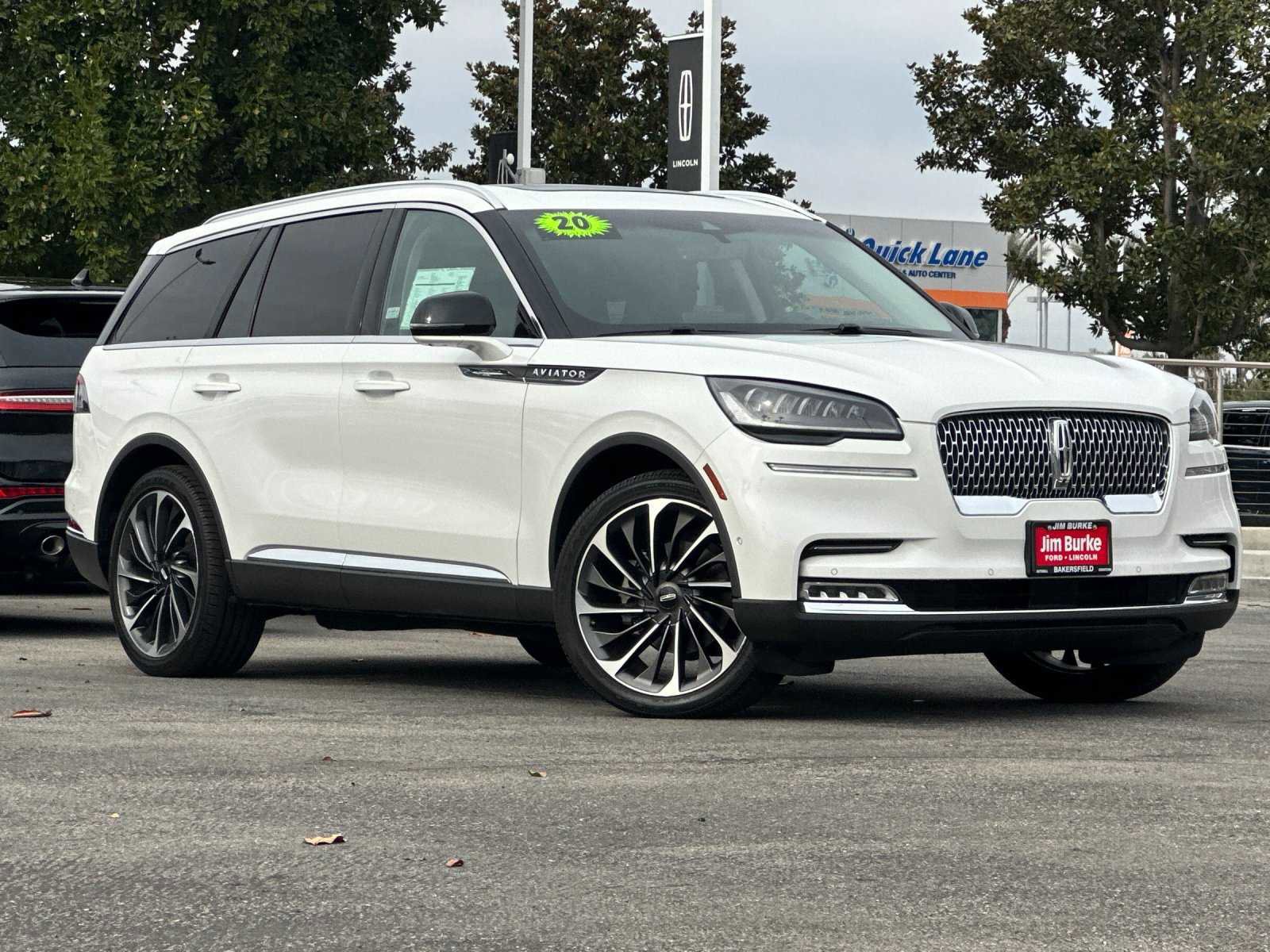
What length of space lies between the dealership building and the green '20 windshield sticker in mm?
53841

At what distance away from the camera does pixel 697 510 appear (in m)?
7.07

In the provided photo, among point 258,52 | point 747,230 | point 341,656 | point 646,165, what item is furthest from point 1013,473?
point 646,165

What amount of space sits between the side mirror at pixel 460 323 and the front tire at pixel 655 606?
0.74 meters

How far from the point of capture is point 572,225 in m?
8.15

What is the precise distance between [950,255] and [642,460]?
56.9 m

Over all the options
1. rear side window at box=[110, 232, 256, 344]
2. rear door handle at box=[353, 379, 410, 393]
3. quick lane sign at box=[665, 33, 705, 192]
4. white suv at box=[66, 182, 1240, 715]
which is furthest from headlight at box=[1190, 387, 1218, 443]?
quick lane sign at box=[665, 33, 705, 192]

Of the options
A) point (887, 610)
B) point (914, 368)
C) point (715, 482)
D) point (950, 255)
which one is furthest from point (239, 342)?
point (950, 255)

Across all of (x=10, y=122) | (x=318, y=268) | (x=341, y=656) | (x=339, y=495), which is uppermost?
(x=10, y=122)

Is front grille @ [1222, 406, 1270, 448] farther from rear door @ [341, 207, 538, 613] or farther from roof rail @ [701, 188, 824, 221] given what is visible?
rear door @ [341, 207, 538, 613]

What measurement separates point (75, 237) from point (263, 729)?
22.3 metres

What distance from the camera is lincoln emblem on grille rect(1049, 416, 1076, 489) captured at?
703 centimetres

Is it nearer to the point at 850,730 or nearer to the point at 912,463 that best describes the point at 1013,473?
the point at 912,463

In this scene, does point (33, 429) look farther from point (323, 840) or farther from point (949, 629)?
point (323, 840)

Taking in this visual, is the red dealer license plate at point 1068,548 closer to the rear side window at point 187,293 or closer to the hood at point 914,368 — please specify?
the hood at point 914,368
